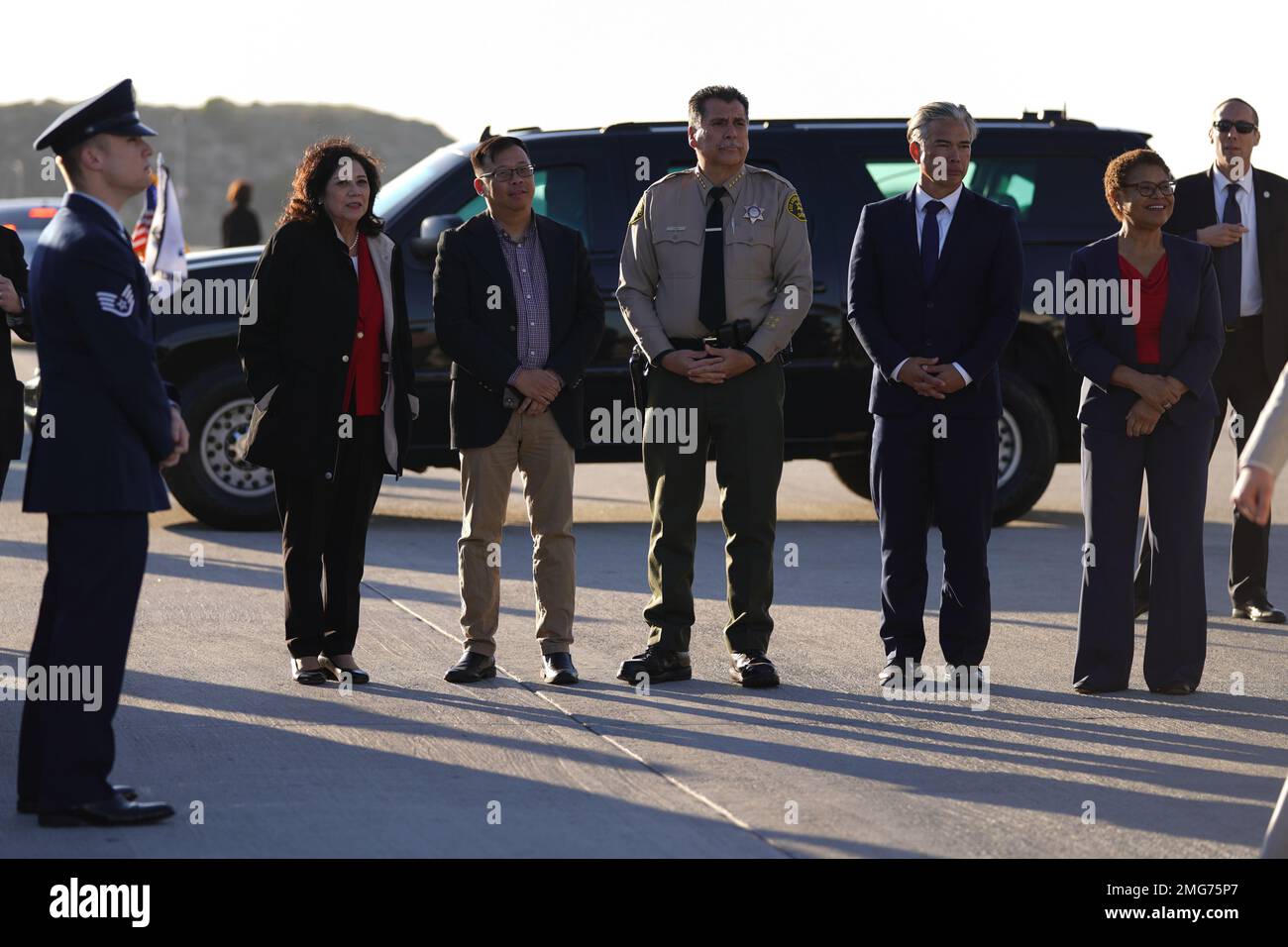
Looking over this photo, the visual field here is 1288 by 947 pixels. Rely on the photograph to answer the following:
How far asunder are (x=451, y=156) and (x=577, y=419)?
4.22 metres

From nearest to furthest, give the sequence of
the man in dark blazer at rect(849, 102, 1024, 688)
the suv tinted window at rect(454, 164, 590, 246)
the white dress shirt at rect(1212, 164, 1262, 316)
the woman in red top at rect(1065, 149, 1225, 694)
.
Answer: the woman in red top at rect(1065, 149, 1225, 694) → the man in dark blazer at rect(849, 102, 1024, 688) → the white dress shirt at rect(1212, 164, 1262, 316) → the suv tinted window at rect(454, 164, 590, 246)

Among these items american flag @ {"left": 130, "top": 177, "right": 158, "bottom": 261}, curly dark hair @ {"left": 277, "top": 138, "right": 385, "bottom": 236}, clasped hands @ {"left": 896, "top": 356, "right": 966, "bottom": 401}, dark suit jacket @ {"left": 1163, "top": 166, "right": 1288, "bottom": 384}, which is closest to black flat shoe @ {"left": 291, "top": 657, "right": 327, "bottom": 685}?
curly dark hair @ {"left": 277, "top": 138, "right": 385, "bottom": 236}

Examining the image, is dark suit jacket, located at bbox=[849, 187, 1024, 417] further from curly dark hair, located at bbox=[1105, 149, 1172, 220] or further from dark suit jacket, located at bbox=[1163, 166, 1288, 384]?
dark suit jacket, located at bbox=[1163, 166, 1288, 384]

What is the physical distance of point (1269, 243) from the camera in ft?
28.2

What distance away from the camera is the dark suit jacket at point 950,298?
23.2 feet

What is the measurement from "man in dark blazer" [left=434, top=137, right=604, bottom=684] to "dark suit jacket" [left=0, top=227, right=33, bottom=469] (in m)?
1.48

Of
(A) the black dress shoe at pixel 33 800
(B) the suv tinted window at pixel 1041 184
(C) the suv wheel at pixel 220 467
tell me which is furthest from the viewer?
(B) the suv tinted window at pixel 1041 184

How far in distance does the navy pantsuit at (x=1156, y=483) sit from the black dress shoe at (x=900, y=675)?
23.2 inches

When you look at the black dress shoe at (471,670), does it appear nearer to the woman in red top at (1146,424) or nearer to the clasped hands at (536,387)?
the clasped hands at (536,387)

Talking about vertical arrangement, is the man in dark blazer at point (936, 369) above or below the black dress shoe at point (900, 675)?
above

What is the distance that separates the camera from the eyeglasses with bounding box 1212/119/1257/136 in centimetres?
845

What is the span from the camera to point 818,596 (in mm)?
9078

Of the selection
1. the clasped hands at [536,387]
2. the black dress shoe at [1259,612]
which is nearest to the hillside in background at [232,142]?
the black dress shoe at [1259,612]
